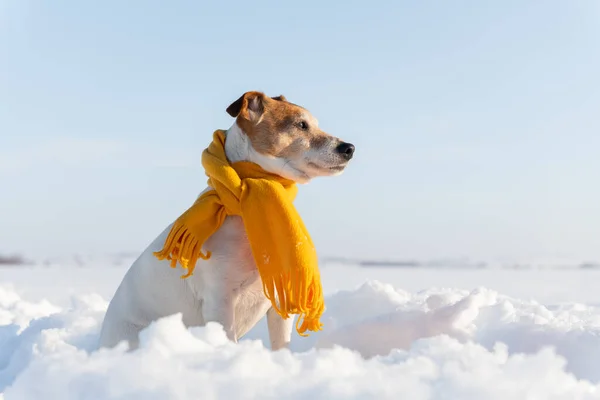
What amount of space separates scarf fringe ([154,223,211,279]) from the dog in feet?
0.26

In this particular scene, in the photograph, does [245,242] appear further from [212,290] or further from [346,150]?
[346,150]

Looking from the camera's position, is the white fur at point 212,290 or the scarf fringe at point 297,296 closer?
the scarf fringe at point 297,296

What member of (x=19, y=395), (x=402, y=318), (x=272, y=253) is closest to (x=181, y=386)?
(x=19, y=395)

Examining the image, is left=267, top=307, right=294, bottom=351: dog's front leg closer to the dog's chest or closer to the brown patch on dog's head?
the dog's chest

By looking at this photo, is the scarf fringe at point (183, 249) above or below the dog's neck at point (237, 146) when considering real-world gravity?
below

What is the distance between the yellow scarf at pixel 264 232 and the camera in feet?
12.1

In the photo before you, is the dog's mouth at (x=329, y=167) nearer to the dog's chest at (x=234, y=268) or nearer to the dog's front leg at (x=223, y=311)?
the dog's chest at (x=234, y=268)

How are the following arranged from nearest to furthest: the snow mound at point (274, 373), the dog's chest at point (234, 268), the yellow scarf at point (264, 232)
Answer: the snow mound at point (274, 373), the yellow scarf at point (264, 232), the dog's chest at point (234, 268)

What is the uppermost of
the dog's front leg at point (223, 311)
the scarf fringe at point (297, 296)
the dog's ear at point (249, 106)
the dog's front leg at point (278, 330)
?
the dog's ear at point (249, 106)

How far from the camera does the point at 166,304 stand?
4.06 meters

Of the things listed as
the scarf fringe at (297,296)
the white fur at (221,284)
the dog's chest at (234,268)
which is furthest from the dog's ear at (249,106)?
the scarf fringe at (297,296)

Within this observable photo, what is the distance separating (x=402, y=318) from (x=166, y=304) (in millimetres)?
1676

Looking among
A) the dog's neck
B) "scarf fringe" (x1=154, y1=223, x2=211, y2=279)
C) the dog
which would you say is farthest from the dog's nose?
"scarf fringe" (x1=154, y1=223, x2=211, y2=279)

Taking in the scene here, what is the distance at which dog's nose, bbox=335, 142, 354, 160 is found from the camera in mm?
3814
